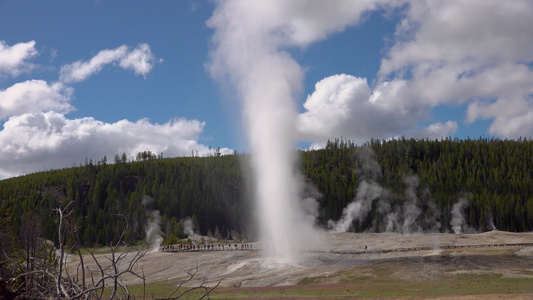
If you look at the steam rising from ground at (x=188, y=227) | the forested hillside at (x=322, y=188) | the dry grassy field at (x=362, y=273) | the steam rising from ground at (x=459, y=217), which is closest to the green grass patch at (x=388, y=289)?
the dry grassy field at (x=362, y=273)

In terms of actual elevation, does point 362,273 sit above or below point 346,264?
below

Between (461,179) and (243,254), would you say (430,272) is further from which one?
(461,179)

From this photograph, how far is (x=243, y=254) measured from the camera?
67.8 m

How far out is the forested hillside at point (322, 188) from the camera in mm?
122250

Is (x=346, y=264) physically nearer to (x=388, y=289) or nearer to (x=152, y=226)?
(x=388, y=289)

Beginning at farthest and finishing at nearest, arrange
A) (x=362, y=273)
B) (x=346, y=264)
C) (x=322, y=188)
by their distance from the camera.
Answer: (x=322, y=188) < (x=346, y=264) < (x=362, y=273)

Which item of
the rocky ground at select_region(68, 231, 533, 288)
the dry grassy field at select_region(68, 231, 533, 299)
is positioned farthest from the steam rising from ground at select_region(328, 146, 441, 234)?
the dry grassy field at select_region(68, 231, 533, 299)

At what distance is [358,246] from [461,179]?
8323 cm

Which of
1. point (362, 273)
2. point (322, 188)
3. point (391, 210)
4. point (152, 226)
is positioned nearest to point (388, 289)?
point (362, 273)

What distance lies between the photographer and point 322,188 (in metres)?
146

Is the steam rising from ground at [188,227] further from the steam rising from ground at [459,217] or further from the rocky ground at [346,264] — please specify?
the steam rising from ground at [459,217]

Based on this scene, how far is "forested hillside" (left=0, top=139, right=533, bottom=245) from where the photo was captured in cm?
12225

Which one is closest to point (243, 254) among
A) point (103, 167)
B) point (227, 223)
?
point (227, 223)

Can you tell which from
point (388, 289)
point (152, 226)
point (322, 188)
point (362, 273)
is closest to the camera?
point (388, 289)
